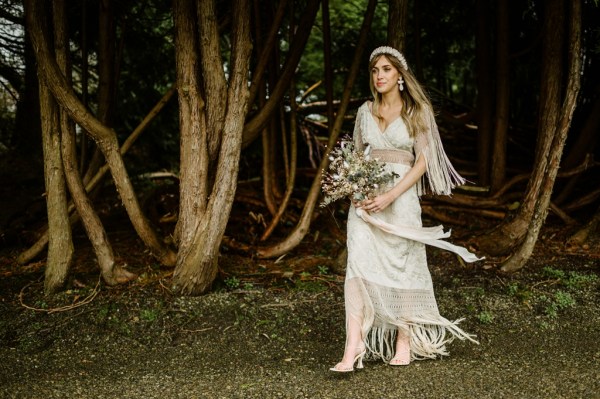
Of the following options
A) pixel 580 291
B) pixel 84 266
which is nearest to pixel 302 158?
pixel 84 266

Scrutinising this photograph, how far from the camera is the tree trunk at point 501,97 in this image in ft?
20.1

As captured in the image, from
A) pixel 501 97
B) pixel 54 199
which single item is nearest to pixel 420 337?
pixel 54 199

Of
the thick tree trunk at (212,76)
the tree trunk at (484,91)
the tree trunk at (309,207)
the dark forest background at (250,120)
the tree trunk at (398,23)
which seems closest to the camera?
the thick tree trunk at (212,76)

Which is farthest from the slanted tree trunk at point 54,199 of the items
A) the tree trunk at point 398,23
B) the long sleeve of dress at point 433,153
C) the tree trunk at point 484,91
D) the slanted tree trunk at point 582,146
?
the slanted tree trunk at point 582,146

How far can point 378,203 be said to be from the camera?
3.75 metres

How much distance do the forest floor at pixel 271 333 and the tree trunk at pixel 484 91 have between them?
4.19 feet

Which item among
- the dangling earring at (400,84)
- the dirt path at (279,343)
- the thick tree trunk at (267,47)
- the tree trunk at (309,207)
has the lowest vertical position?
the dirt path at (279,343)

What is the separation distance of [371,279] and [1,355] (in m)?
2.49

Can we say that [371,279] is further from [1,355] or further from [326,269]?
[1,355]

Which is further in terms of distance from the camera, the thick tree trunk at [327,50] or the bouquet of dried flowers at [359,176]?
the thick tree trunk at [327,50]

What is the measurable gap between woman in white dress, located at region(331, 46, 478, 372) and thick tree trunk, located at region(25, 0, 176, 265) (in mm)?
1903

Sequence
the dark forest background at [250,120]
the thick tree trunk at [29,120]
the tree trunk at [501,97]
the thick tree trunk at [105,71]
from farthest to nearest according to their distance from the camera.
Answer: the thick tree trunk at [29,120], the tree trunk at [501,97], the thick tree trunk at [105,71], the dark forest background at [250,120]

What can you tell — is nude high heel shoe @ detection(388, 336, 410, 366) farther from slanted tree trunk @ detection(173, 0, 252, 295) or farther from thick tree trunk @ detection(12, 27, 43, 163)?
thick tree trunk @ detection(12, 27, 43, 163)

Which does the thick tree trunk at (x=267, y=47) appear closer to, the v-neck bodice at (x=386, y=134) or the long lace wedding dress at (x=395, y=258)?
the v-neck bodice at (x=386, y=134)
